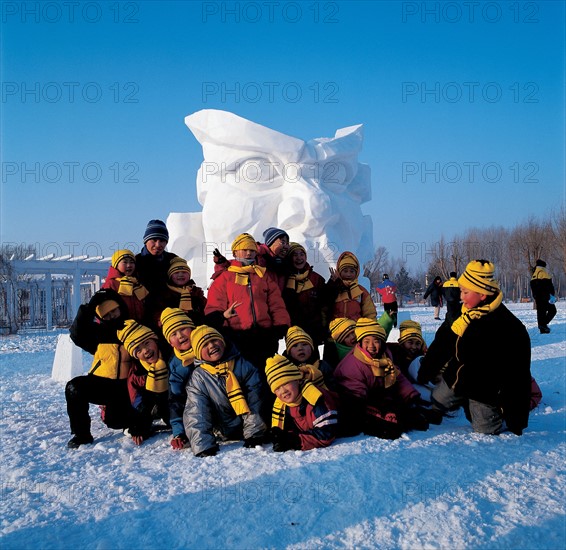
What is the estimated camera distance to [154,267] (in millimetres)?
4324

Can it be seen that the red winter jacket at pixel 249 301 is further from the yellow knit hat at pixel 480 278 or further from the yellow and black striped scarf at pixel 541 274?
the yellow and black striped scarf at pixel 541 274

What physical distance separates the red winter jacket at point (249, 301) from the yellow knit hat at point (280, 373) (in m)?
0.61

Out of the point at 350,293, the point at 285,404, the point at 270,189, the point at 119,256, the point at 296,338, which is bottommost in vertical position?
the point at 285,404

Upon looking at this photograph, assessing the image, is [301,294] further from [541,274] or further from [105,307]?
[541,274]

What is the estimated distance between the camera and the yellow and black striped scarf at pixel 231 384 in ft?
11.4

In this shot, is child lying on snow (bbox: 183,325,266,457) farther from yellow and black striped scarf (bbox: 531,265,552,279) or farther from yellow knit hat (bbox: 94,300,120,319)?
yellow and black striped scarf (bbox: 531,265,552,279)

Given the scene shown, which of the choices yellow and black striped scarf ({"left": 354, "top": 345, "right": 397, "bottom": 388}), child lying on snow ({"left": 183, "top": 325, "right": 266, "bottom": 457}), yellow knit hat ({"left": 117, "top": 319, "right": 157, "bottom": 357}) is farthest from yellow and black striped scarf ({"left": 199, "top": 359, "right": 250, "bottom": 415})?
yellow and black striped scarf ({"left": 354, "top": 345, "right": 397, "bottom": 388})

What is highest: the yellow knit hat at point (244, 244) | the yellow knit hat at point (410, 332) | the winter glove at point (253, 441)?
the yellow knit hat at point (244, 244)

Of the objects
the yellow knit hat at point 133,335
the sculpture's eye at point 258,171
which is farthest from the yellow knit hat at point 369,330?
the sculpture's eye at point 258,171

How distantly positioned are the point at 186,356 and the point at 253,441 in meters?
0.77

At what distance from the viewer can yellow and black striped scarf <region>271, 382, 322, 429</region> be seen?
3404mm

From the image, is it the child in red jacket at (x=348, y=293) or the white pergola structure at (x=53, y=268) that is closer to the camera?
the child in red jacket at (x=348, y=293)

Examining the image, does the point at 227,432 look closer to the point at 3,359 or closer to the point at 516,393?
the point at 516,393

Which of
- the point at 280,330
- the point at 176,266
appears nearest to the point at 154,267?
the point at 176,266
